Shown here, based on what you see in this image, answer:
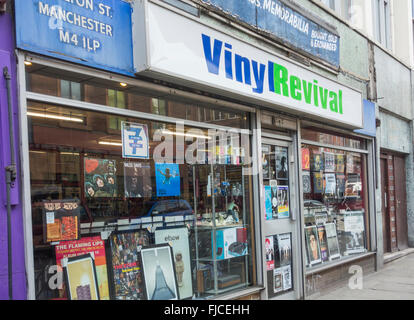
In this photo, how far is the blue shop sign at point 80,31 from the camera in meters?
3.40

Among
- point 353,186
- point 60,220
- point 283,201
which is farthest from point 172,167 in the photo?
point 353,186

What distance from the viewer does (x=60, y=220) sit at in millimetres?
3758

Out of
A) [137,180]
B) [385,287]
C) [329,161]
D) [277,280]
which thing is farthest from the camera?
[329,161]

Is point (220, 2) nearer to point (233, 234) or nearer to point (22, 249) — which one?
point (233, 234)

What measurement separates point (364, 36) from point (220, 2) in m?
4.93

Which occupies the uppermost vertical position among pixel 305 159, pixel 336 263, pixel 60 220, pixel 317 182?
pixel 305 159

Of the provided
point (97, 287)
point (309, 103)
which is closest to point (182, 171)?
point (97, 287)

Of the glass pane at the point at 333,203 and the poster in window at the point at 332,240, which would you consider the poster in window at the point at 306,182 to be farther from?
the poster in window at the point at 332,240

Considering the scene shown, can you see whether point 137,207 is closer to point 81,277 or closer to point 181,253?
point 181,253

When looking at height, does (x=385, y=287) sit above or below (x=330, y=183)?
below

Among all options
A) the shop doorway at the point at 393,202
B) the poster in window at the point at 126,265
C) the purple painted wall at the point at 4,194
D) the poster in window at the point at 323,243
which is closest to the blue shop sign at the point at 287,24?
the purple painted wall at the point at 4,194

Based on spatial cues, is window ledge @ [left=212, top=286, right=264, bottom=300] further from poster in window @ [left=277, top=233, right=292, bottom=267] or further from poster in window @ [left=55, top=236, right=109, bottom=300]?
poster in window @ [left=55, top=236, right=109, bottom=300]

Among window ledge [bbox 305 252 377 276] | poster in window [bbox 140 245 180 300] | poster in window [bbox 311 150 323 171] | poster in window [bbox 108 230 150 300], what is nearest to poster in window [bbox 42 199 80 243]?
poster in window [bbox 108 230 150 300]

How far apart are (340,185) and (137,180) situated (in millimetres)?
4936
